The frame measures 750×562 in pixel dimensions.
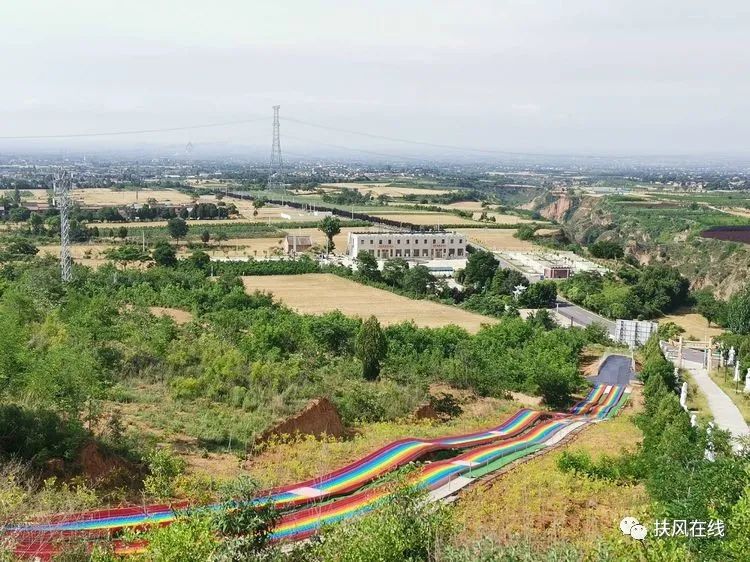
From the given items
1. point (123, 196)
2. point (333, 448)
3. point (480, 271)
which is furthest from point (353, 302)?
point (123, 196)

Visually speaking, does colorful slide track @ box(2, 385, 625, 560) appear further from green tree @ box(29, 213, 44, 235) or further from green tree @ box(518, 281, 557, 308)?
green tree @ box(29, 213, 44, 235)

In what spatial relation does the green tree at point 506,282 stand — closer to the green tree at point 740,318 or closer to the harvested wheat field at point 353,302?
the harvested wheat field at point 353,302

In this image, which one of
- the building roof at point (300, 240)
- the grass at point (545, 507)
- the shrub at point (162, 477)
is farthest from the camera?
the building roof at point (300, 240)

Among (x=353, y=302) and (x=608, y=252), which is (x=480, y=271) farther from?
(x=608, y=252)

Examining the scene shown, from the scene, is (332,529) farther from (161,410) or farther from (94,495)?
(161,410)

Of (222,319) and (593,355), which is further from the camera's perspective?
(593,355)

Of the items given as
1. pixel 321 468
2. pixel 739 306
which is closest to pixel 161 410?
→ pixel 321 468

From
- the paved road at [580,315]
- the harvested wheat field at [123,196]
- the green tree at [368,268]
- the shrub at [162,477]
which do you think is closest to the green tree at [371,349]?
the shrub at [162,477]
